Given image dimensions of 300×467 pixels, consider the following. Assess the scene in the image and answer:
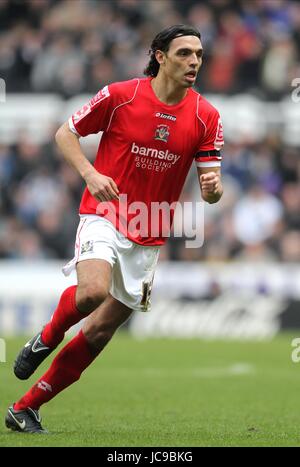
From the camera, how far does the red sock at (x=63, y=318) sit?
6895mm

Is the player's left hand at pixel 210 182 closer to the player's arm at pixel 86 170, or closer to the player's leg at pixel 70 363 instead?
the player's arm at pixel 86 170

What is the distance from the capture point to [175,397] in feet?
31.5

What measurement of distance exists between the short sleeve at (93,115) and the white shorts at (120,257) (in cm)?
57

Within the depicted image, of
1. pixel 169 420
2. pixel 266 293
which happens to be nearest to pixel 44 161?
pixel 266 293

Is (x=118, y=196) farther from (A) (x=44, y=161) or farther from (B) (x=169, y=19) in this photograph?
(B) (x=169, y=19)

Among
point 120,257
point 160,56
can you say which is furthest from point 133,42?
point 120,257

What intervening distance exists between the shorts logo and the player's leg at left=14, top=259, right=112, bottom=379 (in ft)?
0.27

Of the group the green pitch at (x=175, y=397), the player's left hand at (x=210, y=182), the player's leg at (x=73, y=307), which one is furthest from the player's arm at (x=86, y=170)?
the green pitch at (x=175, y=397)

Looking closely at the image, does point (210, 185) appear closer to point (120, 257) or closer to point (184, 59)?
point (120, 257)

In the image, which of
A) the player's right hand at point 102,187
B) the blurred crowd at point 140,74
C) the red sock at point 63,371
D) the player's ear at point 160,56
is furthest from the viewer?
the blurred crowd at point 140,74

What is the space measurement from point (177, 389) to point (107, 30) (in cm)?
1145

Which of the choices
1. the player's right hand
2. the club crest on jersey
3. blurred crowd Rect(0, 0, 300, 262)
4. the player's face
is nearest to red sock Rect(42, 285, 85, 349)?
the player's right hand

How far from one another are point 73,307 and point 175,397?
9.78 ft

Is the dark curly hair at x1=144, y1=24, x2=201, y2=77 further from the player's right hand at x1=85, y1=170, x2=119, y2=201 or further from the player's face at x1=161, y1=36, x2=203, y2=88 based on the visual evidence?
the player's right hand at x1=85, y1=170, x2=119, y2=201
